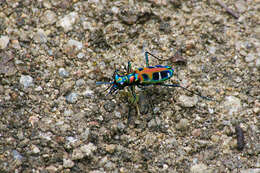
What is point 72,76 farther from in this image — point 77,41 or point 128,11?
point 128,11

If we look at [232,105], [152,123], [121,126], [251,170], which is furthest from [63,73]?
[251,170]

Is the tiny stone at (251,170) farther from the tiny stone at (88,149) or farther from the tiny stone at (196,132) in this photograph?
the tiny stone at (88,149)

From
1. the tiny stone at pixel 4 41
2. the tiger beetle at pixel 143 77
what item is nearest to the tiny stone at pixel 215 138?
the tiger beetle at pixel 143 77

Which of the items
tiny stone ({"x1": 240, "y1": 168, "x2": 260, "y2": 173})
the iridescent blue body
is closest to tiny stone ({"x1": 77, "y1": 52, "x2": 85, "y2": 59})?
the iridescent blue body

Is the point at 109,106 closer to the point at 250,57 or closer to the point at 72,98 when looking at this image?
the point at 72,98

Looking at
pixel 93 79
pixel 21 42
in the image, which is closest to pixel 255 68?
pixel 93 79

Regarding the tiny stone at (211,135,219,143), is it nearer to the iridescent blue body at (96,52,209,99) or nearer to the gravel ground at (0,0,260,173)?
the gravel ground at (0,0,260,173)
